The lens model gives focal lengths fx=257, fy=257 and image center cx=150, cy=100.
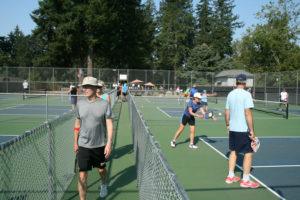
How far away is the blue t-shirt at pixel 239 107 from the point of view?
4691mm

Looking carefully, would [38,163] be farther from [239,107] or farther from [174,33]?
[174,33]

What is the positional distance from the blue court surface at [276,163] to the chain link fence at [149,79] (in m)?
17.6

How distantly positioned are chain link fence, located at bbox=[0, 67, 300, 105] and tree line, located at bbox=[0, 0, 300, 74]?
10.1ft

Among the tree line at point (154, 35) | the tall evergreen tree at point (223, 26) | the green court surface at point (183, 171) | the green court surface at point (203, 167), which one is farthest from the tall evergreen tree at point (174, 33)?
the green court surface at point (183, 171)

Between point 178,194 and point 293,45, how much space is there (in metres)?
38.3

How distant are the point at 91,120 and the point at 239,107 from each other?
2734 mm

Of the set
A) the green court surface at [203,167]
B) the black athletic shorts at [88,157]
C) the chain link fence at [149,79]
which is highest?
the chain link fence at [149,79]

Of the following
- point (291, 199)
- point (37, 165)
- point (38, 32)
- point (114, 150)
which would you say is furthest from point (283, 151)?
point (38, 32)

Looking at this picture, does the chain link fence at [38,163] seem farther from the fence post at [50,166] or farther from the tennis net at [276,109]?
the tennis net at [276,109]

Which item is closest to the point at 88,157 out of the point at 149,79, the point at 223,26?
the point at 149,79

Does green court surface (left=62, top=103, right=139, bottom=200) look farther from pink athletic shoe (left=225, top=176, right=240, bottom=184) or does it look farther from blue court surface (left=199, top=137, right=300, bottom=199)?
blue court surface (left=199, top=137, right=300, bottom=199)

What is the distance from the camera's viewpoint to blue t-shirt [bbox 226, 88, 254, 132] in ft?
15.4

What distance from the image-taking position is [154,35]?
6688 cm

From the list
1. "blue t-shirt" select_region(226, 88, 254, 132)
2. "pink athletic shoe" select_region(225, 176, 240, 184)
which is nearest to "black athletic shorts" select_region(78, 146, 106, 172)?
"blue t-shirt" select_region(226, 88, 254, 132)
